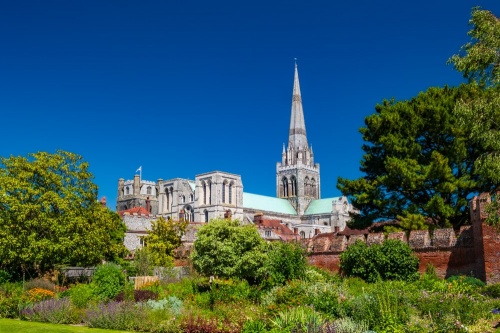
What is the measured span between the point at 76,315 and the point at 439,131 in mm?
21922

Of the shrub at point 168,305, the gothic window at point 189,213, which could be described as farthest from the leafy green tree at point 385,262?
the gothic window at point 189,213

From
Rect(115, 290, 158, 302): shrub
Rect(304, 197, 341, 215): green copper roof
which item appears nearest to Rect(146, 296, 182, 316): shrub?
Rect(115, 290, 158, 302): shrub

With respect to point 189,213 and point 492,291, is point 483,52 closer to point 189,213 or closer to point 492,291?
point 492,291

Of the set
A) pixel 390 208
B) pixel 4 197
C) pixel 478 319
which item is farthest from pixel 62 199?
pixel 478 319

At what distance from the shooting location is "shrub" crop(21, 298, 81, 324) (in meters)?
17.3

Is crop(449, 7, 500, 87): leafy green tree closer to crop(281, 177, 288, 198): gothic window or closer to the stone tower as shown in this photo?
the stone tower

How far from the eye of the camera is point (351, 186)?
32.7 m

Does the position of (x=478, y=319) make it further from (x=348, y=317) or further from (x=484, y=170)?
(x=484, y=170)

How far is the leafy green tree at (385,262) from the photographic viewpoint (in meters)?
24.2

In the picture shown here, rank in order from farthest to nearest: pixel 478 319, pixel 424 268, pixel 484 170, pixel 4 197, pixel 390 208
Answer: pixel 390 208 < pixel 4 197 < pixel 424 268 < pixel 484 170 < pixel 478 319

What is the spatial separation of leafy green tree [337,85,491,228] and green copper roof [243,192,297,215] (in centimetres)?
8011

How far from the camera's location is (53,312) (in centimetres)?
1748

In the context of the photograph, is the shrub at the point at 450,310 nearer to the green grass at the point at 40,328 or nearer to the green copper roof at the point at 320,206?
the green grass at the point at 40,328

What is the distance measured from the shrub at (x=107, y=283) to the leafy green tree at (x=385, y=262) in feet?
35.9
